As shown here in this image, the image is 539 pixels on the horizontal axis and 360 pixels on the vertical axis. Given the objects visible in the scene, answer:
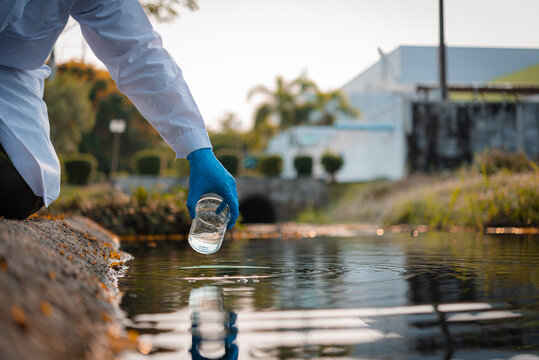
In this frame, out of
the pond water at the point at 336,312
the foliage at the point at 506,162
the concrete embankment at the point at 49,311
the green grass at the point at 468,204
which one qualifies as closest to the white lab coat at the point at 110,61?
the pond water at the point at 336,312

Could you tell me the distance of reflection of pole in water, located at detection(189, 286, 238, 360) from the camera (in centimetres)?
102

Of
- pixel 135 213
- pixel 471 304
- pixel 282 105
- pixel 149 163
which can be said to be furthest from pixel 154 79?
pixel 282 105

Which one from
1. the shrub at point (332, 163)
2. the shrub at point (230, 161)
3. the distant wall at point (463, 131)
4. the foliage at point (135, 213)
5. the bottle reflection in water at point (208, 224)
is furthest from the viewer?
the shrub at point (332, 163)

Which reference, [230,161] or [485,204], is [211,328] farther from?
[230,161]

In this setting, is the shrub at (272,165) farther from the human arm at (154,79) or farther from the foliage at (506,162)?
the human arm at (154,79)

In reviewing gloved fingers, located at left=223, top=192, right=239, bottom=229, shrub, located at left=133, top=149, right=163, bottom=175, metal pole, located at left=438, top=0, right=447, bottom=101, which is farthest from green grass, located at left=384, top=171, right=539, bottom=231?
shrub, located at left=133, top=149, right=163, bottom=175

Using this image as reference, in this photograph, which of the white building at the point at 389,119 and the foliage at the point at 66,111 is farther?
the foliage at the point at 66,111

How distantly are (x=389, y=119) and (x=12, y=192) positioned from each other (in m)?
22.7

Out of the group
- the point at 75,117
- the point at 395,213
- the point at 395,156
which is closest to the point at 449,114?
the point at 395,156

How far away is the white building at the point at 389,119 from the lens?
2282 cm

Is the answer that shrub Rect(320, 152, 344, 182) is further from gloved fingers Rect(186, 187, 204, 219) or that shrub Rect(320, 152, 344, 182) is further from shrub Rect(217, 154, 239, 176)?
gloved fingers Rect(186, 187, 204, 219)

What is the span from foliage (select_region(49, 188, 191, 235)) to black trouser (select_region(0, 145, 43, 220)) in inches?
178

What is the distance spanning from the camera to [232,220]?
2.28m

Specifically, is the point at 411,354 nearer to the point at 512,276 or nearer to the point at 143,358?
the point at 143,358
